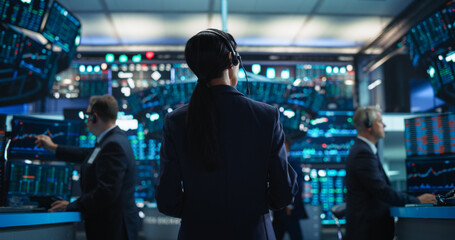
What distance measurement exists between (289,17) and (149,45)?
2.21m

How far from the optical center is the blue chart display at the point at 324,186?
6336mm

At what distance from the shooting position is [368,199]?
2736 mm

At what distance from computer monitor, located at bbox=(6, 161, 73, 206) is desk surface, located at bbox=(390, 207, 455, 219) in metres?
2.32

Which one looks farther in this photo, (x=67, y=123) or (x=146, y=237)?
(x=146, y=237)

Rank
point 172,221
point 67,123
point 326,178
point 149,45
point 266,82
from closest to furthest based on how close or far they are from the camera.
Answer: point 67,123 → point 172,221 → point 266,82 → point 326,178 → point 149,45

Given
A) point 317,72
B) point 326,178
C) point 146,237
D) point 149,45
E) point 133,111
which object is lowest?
point 146,237

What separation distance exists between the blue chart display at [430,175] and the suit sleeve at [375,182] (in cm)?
50

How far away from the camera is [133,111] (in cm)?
580

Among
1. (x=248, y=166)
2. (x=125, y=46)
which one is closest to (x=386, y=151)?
(x=125, y=46)

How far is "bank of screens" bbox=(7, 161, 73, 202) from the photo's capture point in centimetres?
313

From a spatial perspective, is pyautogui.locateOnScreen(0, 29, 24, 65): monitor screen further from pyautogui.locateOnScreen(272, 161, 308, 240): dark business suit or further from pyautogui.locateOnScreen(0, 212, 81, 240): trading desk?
pyautogui.locateOnScreen(272, 161, 308, 240): dark business suit

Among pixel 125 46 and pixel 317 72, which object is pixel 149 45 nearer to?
pixel 125 46

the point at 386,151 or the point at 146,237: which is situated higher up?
the point at 386,151

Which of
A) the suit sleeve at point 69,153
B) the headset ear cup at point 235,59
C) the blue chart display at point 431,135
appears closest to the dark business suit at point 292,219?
the blue chart display at point 431,135
